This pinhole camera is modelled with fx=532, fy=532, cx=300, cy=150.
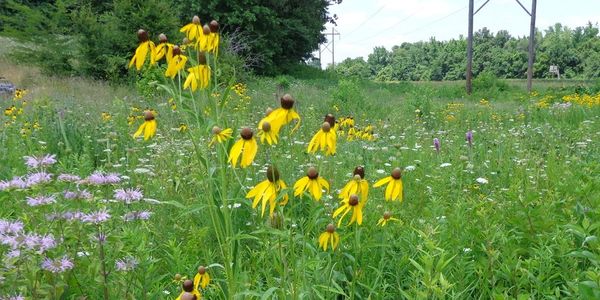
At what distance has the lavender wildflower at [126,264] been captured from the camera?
154 cm

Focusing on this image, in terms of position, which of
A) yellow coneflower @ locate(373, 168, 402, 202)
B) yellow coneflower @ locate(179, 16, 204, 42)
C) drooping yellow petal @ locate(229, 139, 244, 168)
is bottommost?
yellow coneflower @ locate(373, 168, 402, 202)

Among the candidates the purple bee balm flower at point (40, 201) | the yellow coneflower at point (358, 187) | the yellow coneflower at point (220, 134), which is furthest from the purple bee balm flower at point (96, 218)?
the yellow coneflower at point (358, 187)

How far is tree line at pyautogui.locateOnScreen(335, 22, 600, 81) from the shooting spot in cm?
3581

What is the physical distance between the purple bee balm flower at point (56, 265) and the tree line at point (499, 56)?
A: 90.3 ft

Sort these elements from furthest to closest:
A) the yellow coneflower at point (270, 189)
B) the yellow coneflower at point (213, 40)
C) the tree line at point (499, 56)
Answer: the tree line at point (499, 56), the yellow coneflower at point (213, 40), the yellow coneflower at point (270, 189)

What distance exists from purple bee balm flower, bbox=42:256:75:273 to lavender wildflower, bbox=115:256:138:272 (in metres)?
0.14

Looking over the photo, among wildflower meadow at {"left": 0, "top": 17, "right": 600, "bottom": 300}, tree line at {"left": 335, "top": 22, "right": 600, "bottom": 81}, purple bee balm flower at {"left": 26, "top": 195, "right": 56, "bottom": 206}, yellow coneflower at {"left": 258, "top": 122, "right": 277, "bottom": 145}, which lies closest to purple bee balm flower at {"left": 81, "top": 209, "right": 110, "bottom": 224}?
wildflower meadow at {"left": 0, "top": 17, "right": 600, "bottom": 300}

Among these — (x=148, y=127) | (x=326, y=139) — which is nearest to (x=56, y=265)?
(x=148, y=127)

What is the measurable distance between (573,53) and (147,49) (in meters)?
39.7

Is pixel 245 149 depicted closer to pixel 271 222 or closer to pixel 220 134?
pixel 220 134

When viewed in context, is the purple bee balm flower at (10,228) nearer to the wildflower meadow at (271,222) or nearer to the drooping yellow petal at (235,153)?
the wildflower meadow at (271,222)

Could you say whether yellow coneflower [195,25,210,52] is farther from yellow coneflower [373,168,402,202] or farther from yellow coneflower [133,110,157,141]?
yellow coneflower [373,168,402,202]

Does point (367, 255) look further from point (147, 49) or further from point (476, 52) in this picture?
point (476, 52)

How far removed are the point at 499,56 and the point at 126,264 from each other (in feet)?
138
